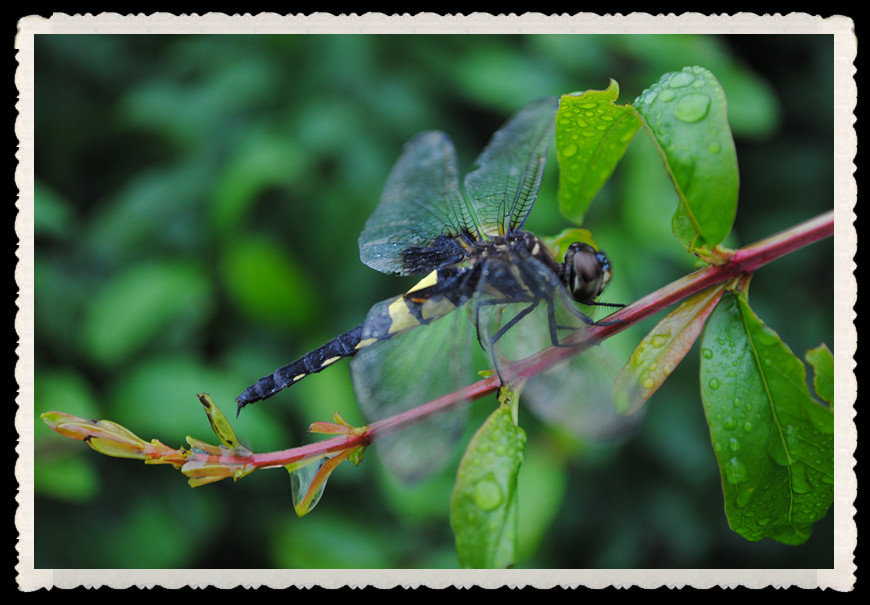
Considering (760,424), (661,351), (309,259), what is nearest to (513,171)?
(661,351)

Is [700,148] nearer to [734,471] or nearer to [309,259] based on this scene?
[734,471]

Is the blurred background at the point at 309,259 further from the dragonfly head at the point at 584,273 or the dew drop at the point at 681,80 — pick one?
the dew drop at the point at 681,80

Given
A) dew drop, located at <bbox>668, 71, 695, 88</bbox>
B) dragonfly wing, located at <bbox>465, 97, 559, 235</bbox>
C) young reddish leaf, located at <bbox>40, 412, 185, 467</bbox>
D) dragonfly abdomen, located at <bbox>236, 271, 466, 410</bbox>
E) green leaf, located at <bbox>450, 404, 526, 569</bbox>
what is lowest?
green leaf, located at <bbox>450, 404, 526, 569</bbox>

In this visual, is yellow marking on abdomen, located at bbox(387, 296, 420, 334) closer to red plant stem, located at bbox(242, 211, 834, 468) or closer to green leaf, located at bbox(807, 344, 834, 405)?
red plant stem, located at bbox(242, 211, 834, 468)

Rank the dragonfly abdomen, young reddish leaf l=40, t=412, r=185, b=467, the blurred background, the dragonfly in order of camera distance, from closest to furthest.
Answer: young reddish leaf l=40, t=412, r=185, b=467 < the dragonfly < the dragonfly abdomen < the blurred background

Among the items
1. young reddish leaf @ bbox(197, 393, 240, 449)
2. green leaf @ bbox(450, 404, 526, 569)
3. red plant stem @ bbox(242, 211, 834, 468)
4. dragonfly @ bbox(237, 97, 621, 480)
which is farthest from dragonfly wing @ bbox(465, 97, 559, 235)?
young reddish leaf @ bbox(197, 393, 240, 449)

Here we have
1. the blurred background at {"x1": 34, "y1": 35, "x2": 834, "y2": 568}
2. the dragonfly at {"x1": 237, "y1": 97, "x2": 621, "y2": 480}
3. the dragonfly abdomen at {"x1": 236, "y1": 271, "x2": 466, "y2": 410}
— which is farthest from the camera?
the blurred background at {"x1": 34, "y1": 35, "x2": 834, "y2": 568}

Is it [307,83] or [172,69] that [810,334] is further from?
[172,69]

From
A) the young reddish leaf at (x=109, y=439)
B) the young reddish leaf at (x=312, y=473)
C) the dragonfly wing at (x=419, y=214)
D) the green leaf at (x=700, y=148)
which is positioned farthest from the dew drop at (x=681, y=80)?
the young reddish leaf at (x=109, y=439)

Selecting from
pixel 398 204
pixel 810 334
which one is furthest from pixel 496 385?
pixel 810 334
